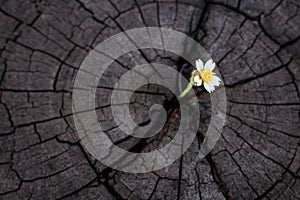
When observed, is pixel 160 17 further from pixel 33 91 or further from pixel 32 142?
pixel 32 142

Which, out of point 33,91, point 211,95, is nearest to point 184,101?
point 211,95

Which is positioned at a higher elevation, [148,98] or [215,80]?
[148,98]

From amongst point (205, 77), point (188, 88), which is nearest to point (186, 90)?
point (188, 88)

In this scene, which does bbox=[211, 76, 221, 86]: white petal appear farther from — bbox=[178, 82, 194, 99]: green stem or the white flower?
bbox=[178, 82, 194, 99]: green stem

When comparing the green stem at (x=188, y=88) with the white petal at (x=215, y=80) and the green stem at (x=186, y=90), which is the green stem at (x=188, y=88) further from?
the white petal at (x=215, y=80)

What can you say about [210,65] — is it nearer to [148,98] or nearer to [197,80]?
[197,80]

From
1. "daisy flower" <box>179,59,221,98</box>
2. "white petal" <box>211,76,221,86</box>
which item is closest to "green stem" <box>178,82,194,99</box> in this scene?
A: "daisy flower" <box>179,59,221,98</box>

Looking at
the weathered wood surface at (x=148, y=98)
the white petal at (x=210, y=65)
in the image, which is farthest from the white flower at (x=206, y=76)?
the weathered wood surface at (x=148, y=98)
